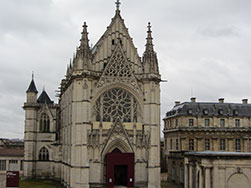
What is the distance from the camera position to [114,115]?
151 ft

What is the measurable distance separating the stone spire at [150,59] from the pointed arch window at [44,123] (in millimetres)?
22103

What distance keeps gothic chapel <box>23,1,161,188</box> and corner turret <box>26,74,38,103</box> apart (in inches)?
546

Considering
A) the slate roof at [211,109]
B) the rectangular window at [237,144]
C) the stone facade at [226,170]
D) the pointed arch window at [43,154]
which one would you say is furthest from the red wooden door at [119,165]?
the rectangular window at [237,144]

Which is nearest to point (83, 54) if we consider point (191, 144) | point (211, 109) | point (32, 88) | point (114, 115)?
point (114, 115)

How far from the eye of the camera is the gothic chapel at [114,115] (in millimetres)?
44438

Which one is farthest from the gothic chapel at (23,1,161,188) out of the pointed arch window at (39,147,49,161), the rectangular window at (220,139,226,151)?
the rectangular window at (220,139,226,151)

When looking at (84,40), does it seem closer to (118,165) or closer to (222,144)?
(118,165)

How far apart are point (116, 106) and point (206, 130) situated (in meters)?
17.9

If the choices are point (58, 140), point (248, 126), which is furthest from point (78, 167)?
point (248, 126)

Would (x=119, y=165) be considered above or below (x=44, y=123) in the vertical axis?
below

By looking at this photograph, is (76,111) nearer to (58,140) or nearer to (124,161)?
(124,161)

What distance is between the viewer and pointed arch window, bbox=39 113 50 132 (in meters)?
60.4

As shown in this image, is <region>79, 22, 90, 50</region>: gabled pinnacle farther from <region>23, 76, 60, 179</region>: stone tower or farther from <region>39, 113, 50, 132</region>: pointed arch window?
<region>39, 113, 50, 132</region>: pointed arch window

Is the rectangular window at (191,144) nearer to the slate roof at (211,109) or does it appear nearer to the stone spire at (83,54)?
the slate roof at (211,109)
